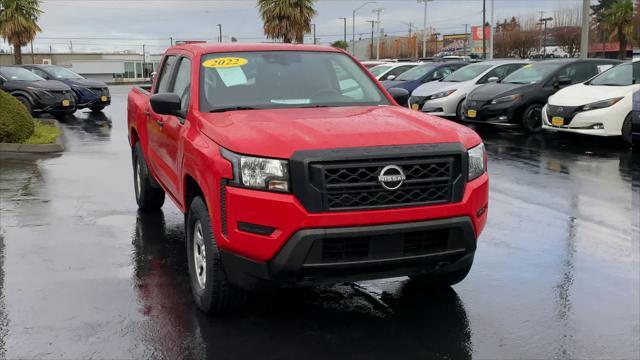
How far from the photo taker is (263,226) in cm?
358

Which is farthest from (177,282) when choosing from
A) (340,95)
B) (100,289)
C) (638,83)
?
(638,83)

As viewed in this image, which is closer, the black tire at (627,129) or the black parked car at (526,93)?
the black tire at (627,129)

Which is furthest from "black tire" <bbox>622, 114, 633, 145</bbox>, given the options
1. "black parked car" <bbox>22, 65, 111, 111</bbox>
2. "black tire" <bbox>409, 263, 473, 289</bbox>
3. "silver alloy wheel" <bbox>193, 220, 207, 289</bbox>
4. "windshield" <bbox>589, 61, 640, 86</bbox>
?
"black parked car" <bbox>22, 65, 111, 111</bbox>

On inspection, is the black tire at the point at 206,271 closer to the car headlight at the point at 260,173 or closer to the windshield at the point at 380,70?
the car headlight at the point at 260,173

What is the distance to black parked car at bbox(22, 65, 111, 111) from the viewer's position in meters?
20.1

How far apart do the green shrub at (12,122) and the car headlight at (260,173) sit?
938cm

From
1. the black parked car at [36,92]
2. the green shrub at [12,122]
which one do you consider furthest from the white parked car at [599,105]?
the black parked car at [36,92]

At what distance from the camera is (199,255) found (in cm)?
442

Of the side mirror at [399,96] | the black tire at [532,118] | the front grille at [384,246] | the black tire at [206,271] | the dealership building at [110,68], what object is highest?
the dealership building at [110,68]

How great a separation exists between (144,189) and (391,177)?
4103 mm

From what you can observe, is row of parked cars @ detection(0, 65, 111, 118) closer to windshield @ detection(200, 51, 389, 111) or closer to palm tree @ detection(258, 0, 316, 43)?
windshield @ detection(200, 51, 389, 111)

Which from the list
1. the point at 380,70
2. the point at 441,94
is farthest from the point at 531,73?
the point at 380,70

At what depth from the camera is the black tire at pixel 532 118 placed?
46.4 ft

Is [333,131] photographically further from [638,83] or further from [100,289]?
[638,83]
